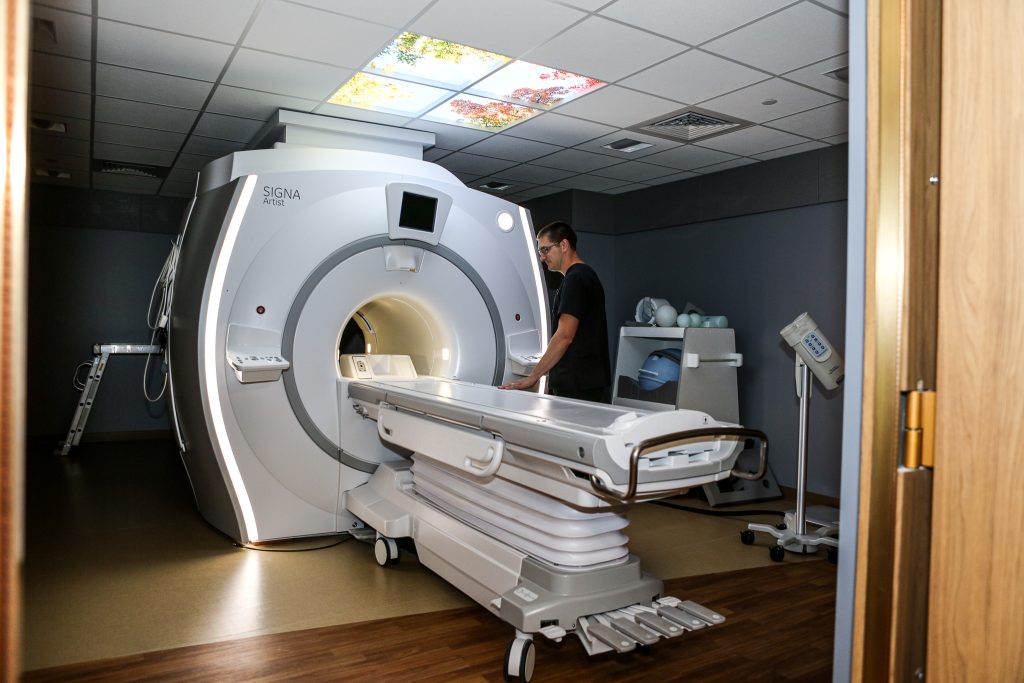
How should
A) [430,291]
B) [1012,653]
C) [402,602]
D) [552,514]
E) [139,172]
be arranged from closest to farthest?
[1012,653] < [552,514] < [402,602] < [430,291] < [139,172]

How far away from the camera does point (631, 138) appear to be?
4355 mm

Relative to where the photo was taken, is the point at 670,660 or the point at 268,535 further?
the point at 268,535

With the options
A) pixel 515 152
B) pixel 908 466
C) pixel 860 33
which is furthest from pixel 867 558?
pixel 515 152

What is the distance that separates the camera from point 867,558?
84 cm

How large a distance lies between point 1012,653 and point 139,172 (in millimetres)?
5898

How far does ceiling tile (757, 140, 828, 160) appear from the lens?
444cm

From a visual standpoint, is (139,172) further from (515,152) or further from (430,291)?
(430,291)

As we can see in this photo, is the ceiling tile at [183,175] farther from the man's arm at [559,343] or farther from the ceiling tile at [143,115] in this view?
the man's arm at [559,343]

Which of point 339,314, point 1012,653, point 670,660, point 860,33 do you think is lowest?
point 670,660

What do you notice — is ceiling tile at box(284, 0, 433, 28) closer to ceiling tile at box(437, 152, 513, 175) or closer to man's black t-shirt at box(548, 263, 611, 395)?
man's black t-shirt at box(548, 263, 611, 395)

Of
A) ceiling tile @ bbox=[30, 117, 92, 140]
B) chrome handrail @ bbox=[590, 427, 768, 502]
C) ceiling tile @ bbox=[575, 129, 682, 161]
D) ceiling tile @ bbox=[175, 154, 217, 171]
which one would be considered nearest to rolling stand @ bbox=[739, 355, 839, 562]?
chrome handrail @ bbox=[590, 427, 768, 502]

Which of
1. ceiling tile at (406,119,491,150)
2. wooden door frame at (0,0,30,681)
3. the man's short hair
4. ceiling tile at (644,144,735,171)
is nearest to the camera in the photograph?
wooden door frame at (0,0,30,681)

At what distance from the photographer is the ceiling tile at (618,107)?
11.7ft

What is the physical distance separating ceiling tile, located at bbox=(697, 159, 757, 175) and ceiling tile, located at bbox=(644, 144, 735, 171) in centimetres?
7
